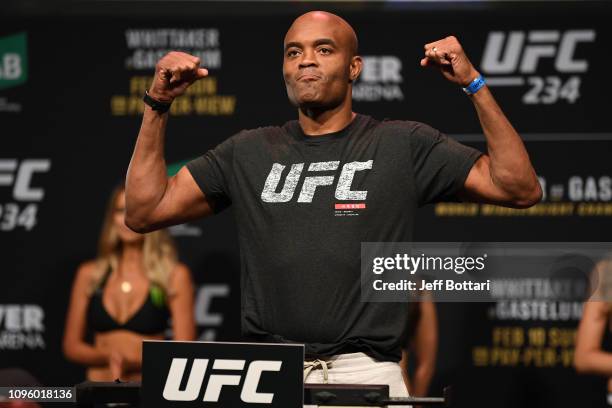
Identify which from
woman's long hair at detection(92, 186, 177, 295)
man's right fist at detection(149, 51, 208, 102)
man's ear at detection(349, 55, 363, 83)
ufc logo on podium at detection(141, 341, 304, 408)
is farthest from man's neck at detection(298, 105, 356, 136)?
woman's long hair at detection(92, 186, 177, 295)

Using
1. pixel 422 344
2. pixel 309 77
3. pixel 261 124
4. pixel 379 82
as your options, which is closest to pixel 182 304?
pixel 261 124

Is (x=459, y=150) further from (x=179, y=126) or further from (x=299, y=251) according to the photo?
(x=179, y=126)

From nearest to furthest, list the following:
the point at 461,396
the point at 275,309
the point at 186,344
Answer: the point at 186,344, the point at 275,309, the point at 461,396

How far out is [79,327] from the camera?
4242mm

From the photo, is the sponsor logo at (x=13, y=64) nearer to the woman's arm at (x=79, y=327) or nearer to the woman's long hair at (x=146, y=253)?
the woman's long hair at (x=146, y=253)

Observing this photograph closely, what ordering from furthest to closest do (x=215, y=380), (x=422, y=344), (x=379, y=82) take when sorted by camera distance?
1. (x=379, y=82)
2. (x=422, y=344)
3. (x=215, y=380)

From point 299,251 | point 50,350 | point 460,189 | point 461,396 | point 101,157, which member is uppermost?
point 101,157

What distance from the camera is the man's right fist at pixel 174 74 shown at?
91.0 inches

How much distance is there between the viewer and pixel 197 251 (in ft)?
14.2

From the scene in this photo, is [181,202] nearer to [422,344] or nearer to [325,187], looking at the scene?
[325,187]

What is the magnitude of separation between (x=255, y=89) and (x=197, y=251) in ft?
2.65

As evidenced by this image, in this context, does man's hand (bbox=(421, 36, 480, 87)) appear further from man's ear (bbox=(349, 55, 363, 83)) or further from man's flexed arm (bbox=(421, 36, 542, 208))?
man's ear (bbox=(349, 55, 363, 83))

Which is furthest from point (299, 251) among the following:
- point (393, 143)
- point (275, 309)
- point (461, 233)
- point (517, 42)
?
point (517, 42)

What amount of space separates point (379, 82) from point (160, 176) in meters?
2.04
